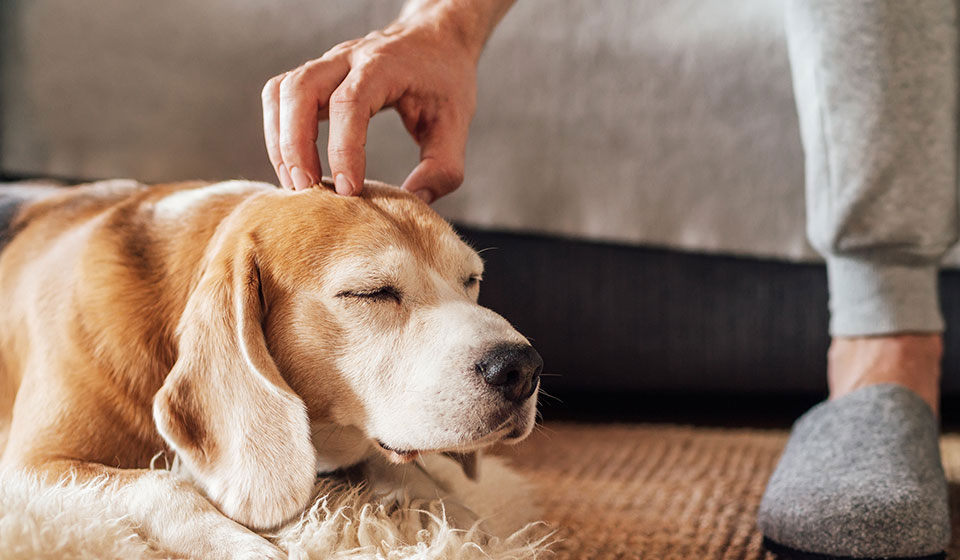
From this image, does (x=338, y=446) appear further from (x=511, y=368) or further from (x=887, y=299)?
(x=887, y=299)

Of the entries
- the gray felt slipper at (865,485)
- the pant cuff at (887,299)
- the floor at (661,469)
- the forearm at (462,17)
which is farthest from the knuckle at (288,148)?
the pant cuff at (887,299)

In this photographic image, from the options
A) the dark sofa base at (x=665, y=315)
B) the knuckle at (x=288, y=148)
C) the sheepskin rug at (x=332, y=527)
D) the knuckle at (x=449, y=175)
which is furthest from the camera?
the dark sofa base at (x=665, y=315)

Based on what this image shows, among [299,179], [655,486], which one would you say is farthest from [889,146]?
[299,179]

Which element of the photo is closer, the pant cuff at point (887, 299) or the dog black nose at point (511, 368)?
the dog black nose at point (511, 368)

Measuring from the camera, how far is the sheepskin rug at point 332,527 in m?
0.71

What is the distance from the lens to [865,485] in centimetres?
96

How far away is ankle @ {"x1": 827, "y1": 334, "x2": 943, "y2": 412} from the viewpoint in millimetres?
1172

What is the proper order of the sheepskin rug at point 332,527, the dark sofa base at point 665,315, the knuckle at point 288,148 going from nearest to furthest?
the sheepskin rug at point 332,527 < the knuckle at point 288,148 < the dark sofa base at point 665,315

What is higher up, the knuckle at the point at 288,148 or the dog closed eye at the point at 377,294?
the knuckle at the point at 288,148

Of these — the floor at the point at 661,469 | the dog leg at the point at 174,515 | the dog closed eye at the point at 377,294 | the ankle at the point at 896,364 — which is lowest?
the floor at the point at 661,469

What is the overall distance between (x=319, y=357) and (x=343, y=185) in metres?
0.20

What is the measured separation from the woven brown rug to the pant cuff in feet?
0.87

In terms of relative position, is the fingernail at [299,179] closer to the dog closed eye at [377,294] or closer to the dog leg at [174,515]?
the dog closed eye at [377,294]

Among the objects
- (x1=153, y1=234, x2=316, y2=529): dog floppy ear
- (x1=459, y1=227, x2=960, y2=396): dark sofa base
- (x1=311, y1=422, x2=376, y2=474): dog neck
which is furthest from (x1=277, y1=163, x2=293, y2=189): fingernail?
(x1=459, y1=227, x2=960, y2=396): dark sofa base
